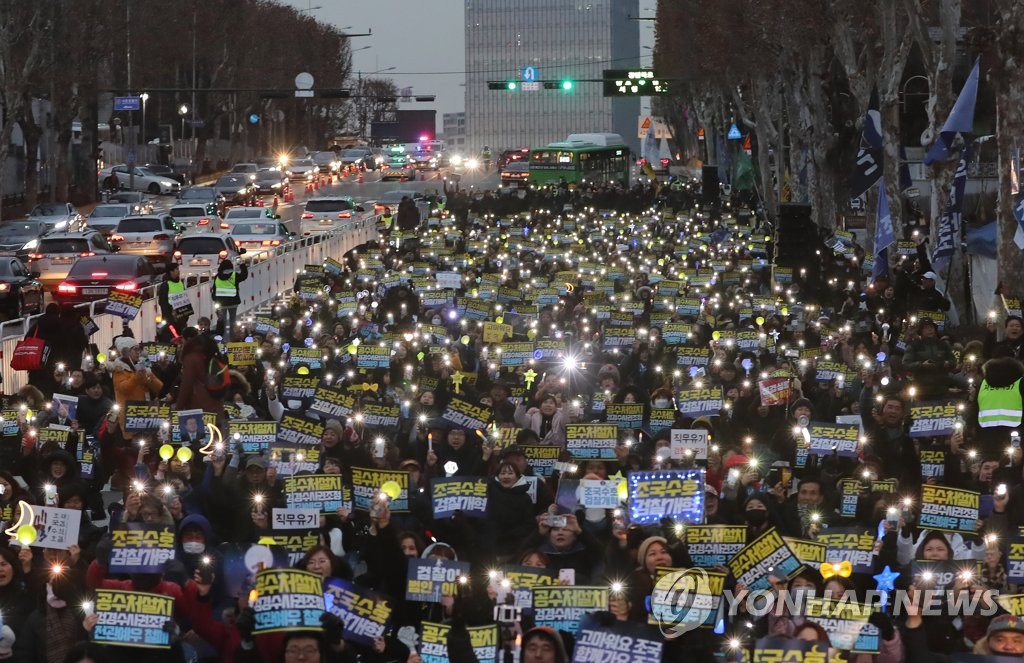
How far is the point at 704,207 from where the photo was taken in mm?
57938

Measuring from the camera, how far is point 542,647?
829cm

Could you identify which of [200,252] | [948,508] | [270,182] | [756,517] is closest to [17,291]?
[200,252]

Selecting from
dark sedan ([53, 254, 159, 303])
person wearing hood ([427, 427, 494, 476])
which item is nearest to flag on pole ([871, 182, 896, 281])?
dark sedan ([53, 254, 159, 303])

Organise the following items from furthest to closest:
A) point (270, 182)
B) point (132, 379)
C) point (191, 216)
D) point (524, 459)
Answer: point (270, 182), point (191, 216), point (132, 379), point (524, 459)

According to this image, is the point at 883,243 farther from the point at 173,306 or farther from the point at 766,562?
the point at 766,562

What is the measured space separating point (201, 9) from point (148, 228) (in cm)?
5213

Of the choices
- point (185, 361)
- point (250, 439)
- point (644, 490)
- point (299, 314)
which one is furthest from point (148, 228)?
point (644, 490)

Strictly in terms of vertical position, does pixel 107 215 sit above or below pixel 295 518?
below

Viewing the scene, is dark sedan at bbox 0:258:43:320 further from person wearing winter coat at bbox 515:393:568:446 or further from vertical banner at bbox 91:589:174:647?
vertical banner at bbox 91:589:174:647

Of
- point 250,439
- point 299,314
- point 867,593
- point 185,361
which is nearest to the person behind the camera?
point 867,593

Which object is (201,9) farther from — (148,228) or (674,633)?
(674,633)

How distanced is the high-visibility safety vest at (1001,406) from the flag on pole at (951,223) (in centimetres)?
1116

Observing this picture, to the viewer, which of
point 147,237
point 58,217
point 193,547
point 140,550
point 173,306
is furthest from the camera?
point 58,217

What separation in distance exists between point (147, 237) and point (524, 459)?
106ft
